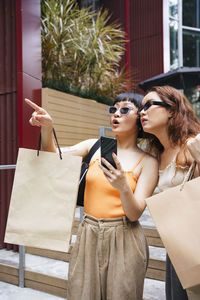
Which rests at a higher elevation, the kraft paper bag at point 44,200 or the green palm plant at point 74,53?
the green palm plant at point 74,53

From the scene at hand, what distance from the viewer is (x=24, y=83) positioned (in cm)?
326

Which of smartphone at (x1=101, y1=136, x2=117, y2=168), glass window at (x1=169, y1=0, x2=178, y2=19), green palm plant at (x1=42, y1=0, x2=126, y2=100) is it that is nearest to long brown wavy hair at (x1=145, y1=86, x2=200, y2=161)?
smartphone at (x1=101, y1=136, x2=117, y2=168)

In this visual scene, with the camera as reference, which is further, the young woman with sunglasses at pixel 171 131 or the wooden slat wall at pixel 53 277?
the wooden slat wall at pixel 53 277

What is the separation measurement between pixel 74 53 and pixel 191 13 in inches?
250

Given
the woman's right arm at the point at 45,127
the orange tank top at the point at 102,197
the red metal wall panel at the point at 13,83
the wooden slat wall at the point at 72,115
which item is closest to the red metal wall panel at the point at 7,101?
the red metal wall panel at the point at 13,83

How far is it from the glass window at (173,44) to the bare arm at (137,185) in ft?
27.1

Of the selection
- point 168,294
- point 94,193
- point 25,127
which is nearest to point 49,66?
point 25,127

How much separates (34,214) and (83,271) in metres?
0.36

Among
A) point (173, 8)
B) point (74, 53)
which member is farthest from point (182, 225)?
point (173, 8)

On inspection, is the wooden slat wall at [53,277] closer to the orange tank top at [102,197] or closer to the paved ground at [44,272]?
the paved ground at [44,272]

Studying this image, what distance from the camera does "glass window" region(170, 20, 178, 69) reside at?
905cm

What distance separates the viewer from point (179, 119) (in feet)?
4.44

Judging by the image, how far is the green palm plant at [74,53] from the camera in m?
4.88

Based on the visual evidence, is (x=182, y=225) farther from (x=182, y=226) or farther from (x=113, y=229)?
(x=113, y=229)
